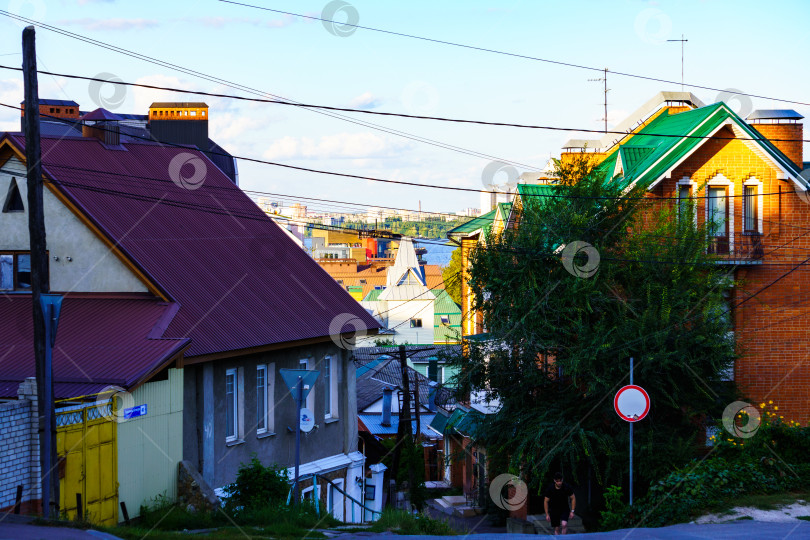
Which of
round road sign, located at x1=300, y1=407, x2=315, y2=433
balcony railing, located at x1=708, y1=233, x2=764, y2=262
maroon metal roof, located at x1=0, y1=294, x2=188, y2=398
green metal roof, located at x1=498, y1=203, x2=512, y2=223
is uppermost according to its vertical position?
green metal roof, located at x1=498, y1=203, x2=512, y2=223

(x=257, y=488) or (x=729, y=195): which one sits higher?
(x=729, y=195)

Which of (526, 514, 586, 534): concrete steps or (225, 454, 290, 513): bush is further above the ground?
(225, 454, 290, 513): bush

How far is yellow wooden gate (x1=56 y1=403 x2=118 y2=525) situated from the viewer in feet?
42.0

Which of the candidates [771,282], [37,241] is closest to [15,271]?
[37,241]

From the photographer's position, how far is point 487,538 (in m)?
13.1

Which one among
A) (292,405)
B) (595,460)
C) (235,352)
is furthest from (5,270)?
(595,460)

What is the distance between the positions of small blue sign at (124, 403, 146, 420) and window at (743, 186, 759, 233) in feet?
56.1

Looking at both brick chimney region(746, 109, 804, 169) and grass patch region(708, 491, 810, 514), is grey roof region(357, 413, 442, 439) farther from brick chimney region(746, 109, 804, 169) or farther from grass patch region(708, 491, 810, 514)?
grass patch region(708, 491, 810, 514)

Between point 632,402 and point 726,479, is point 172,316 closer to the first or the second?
point 632,402

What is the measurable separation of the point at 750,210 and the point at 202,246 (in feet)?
49.5

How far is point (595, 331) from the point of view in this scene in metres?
20.6

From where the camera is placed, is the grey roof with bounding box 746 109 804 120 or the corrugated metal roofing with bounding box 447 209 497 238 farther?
the corrugated metal roofing with bounding box 447 209 497 238

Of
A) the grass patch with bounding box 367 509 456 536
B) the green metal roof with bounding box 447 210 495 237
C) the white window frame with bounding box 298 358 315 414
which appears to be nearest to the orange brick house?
the white window frame with bounding box 298 358 315 414

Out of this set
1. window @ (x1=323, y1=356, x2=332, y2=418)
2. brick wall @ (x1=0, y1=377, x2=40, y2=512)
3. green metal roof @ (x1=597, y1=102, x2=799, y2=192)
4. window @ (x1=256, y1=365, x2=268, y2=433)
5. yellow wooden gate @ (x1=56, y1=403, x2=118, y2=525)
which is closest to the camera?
brick wall @ (x1=0, y1=377, x2=40, y2=512)
